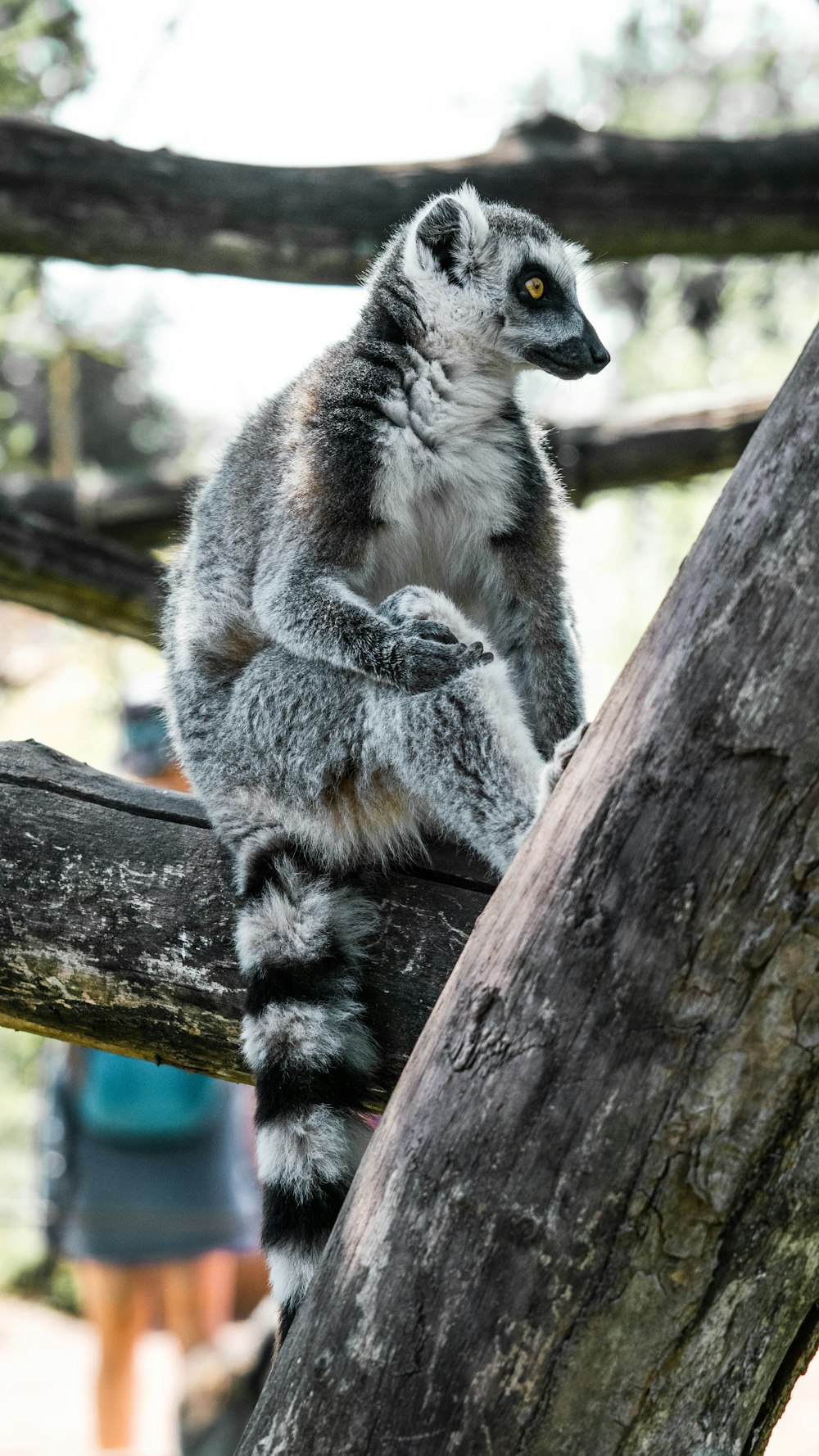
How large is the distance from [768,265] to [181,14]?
5.27 metres

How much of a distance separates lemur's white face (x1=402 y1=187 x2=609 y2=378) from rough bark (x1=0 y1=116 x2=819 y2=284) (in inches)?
51.0

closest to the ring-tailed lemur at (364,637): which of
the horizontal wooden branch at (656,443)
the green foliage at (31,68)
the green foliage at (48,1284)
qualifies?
the horizontal wooden branch at (656,443)

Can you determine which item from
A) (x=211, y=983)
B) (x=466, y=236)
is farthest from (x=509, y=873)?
(x=466, y=236)

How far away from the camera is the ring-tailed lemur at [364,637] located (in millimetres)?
2594

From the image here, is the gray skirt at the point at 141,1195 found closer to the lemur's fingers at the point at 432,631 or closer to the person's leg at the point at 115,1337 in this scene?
the person's leg at the point at 115,1337

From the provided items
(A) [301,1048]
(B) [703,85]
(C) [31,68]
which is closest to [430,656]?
(A) [301,1048]

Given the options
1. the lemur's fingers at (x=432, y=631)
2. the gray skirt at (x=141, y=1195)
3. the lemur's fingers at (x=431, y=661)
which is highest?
the lemur's fingers at (x=432, y=631)

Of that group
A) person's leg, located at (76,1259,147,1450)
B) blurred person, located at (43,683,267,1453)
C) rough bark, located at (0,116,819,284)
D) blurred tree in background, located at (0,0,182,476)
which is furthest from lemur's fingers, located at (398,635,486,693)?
person's leg, located at (76,1259,147,1450)

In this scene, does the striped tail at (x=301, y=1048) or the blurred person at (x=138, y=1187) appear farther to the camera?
the blurred person at (x=138, y=1187)

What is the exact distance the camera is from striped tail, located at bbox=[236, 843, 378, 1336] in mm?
2318

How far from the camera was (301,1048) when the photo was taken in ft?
8.23

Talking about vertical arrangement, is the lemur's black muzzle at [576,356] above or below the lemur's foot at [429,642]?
above

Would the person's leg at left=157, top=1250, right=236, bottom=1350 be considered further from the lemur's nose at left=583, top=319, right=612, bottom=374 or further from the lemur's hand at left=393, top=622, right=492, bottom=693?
the lemur's nose at left=583, top=319, right=612, bottom=374

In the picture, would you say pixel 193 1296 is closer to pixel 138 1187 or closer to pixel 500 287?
pixel 138 1187
